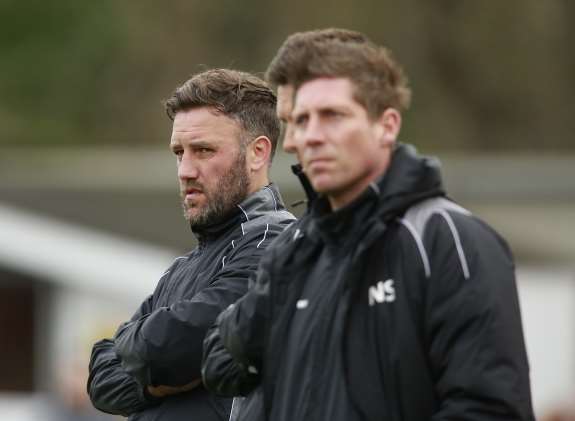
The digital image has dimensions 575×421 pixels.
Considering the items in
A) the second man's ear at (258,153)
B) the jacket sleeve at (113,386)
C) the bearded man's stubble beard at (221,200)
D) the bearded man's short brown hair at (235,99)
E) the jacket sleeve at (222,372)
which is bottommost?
the jacket sleeve at (113,386)

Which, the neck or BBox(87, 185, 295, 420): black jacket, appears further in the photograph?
the neck

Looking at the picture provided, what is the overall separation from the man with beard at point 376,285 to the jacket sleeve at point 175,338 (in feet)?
2.43

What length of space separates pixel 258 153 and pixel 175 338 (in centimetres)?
85

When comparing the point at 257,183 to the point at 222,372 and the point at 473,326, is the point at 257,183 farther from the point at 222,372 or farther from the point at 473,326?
the point at 473,326

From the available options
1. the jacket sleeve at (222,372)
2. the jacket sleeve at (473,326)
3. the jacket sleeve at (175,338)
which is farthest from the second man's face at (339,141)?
the jacket sleeve at (175,338)

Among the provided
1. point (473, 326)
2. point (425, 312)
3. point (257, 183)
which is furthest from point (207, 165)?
point (473, 326)

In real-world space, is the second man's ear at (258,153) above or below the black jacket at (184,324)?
above

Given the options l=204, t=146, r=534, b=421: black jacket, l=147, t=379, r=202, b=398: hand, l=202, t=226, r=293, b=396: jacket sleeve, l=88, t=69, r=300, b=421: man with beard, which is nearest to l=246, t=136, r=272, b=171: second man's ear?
l=88, t=69, r=300, b=421: man with beard

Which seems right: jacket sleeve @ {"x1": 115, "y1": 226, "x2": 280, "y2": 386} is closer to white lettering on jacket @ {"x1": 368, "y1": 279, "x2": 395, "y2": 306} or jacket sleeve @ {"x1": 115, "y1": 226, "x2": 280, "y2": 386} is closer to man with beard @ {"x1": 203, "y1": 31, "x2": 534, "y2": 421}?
man with beard @ {"x1": 203, "y1": 31, "x2": 534, "y2": 421}

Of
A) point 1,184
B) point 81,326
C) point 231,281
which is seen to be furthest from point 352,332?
point 1,184

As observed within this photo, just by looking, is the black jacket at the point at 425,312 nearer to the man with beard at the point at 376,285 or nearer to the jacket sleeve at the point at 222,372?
the man with beard at the point at 376,285

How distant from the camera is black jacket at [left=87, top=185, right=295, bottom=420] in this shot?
5176mm

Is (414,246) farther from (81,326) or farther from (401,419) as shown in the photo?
(81,326)

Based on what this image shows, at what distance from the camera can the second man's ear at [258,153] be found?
5.65 m
